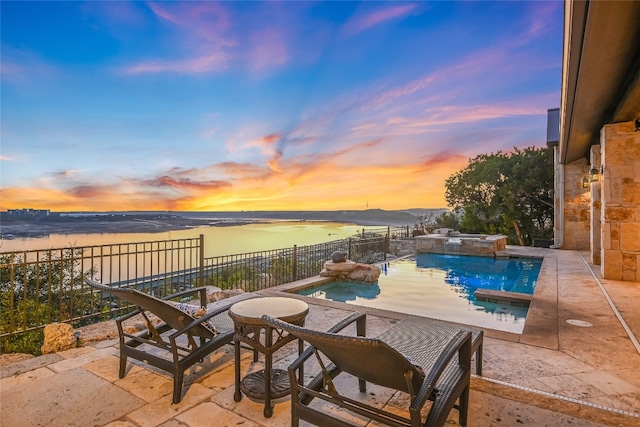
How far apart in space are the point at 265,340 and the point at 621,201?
24.6 ft

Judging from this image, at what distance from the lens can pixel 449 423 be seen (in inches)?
78.1

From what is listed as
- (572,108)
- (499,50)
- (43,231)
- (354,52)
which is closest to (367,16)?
(354,52)

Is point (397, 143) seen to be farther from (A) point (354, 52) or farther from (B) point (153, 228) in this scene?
(B) point (153, 228)

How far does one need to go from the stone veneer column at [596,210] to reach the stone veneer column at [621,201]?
1660mm

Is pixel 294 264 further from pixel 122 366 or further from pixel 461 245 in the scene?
pixel 461 245

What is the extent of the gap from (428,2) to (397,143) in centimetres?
572

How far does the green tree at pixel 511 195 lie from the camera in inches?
605

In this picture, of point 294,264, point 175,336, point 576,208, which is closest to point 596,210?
point 576,208

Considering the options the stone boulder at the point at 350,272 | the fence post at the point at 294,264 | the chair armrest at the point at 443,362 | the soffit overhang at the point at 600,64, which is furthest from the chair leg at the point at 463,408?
the fence post at the point at 294,264

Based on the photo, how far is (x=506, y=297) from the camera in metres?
5.61

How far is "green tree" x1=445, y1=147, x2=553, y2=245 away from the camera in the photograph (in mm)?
15375

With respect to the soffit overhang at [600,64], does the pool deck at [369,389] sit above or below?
below

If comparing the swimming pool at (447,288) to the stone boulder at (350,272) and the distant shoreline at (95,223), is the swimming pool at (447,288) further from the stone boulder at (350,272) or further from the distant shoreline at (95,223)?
the distant shoreline at (95,223)

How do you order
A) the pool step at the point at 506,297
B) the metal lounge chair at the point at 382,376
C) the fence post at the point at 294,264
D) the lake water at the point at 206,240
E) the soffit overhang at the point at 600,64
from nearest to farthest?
the metal lounge chair at the point at 382,376 < the soffit overhang at the point at 600,64 < the lake water at the point at 206,240 < the pool step at the point at 506,297 < the fence post at the point at 294,264
